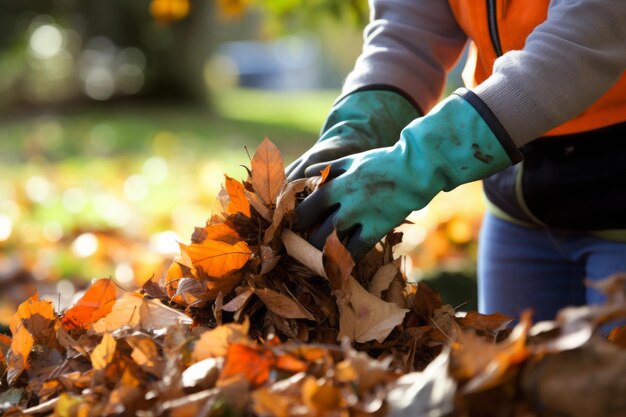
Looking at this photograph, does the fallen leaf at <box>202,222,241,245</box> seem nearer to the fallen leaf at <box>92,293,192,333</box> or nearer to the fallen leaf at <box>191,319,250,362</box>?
the fallen leaf at <box>92,293,192,333</box>

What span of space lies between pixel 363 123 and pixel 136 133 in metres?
9.54

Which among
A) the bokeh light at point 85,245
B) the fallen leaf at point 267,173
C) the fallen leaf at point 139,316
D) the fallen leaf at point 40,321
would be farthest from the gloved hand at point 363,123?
the bokeh light at point 85,245


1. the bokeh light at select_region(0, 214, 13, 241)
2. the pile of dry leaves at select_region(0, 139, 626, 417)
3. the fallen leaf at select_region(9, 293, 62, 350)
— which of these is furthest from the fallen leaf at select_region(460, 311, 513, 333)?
the bokeh light at select_region(0, 214, 13, 241)

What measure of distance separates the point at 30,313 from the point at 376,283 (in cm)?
63

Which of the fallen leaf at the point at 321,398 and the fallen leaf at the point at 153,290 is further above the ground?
the fallen leaf at the point at 321,398

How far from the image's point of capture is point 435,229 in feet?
14.5

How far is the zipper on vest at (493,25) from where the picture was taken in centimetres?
181

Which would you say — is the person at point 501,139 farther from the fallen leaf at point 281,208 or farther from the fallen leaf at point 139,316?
the fallen leaf at point 139,316

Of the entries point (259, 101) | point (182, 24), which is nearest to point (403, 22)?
point (182, 24)

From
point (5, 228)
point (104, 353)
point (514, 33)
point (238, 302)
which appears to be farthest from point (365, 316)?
point (5, 228)

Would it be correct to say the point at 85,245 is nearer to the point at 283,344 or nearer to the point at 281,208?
the point at 281,208

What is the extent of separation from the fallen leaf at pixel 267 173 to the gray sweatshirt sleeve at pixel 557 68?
38 cm

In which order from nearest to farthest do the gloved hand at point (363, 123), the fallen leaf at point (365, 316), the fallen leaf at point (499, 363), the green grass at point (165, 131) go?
the fallen leaf at point (499, 363) → the fallen leaf at point (365, 316) → the gloved hand at point (363, 123) → the green grass at point (165, 131)

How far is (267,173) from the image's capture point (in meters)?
1.52
